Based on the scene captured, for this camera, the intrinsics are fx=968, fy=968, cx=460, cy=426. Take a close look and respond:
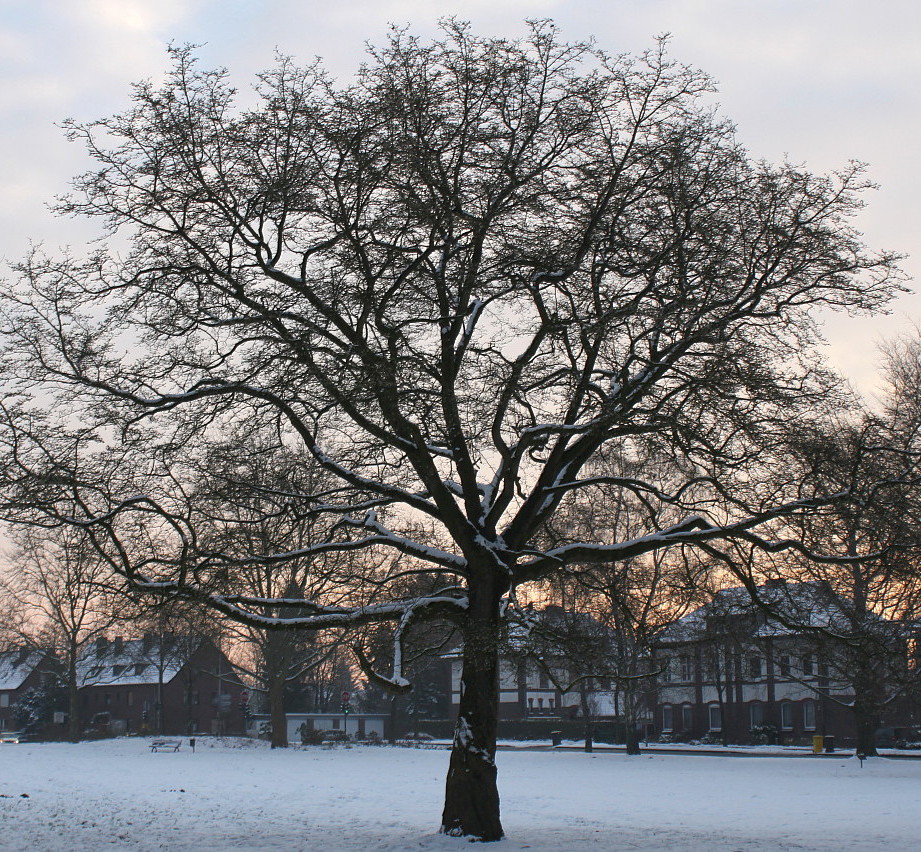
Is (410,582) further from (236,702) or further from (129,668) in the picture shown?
(129,668)

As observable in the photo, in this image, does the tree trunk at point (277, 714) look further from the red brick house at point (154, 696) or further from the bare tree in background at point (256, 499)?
the bare tree in background at point (256, 499)

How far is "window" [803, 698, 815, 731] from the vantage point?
185ft

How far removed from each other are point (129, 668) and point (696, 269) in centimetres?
7876

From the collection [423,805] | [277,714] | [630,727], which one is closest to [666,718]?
[630,727]

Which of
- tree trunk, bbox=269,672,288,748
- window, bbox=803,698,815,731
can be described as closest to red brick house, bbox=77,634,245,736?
tree trunk, bbox=269,672,288,748

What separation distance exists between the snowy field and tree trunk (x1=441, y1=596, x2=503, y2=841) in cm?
34

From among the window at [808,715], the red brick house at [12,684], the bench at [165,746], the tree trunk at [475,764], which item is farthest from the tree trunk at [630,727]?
the red brick house at [12,684]

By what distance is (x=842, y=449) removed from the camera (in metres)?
13.3

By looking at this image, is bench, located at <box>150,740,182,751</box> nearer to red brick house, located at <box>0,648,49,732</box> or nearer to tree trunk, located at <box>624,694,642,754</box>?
tree trunk, located at <box>624,694,642,754</box>

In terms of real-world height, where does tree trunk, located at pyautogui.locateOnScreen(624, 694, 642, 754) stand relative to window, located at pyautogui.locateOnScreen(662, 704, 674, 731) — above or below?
above

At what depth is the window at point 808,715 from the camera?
56.2 metres

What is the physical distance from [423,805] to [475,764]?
6.89 metres

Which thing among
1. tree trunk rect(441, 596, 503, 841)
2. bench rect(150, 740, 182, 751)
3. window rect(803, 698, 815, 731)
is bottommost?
bench rect(150, 740, 182, 751)

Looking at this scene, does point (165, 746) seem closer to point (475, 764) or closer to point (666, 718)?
point (475, 764)
